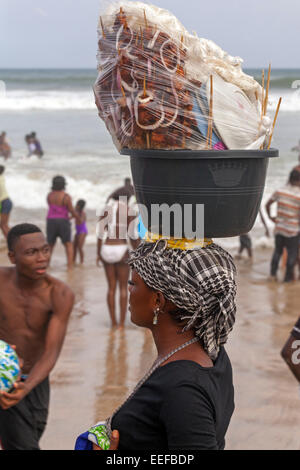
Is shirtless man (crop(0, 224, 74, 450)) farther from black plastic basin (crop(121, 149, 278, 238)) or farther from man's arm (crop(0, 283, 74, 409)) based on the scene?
black plastic basin (crop(121, 149, 278, 238))

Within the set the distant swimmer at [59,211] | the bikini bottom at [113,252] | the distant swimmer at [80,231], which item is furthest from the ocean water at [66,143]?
the bikini bottom at [113,252]

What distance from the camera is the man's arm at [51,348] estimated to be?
352cm

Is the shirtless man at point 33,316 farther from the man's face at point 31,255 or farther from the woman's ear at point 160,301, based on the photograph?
the woman's ear at point 160,301

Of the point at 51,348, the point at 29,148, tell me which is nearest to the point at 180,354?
the point at 51,348

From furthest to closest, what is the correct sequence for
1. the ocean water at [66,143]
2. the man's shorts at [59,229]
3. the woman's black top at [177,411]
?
the ocean water at [66,143]
the man's shorts at [59,229]
the woman's black top at [177,411]

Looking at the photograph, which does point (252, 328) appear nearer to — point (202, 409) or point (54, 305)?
point (54, 305)

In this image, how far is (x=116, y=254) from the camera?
7.25 metres

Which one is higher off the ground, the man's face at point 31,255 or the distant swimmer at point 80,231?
the man's face at point 31,255

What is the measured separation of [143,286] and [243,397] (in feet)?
13.0

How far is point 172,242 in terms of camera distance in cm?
186

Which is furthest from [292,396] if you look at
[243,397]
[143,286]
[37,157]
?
[37,157]

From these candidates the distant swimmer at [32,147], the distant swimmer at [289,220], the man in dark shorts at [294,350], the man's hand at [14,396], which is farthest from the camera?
the distant swimmer at [32,147]

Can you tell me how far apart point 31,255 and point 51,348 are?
0.57 meters

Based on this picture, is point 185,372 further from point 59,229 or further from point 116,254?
point 59,229
